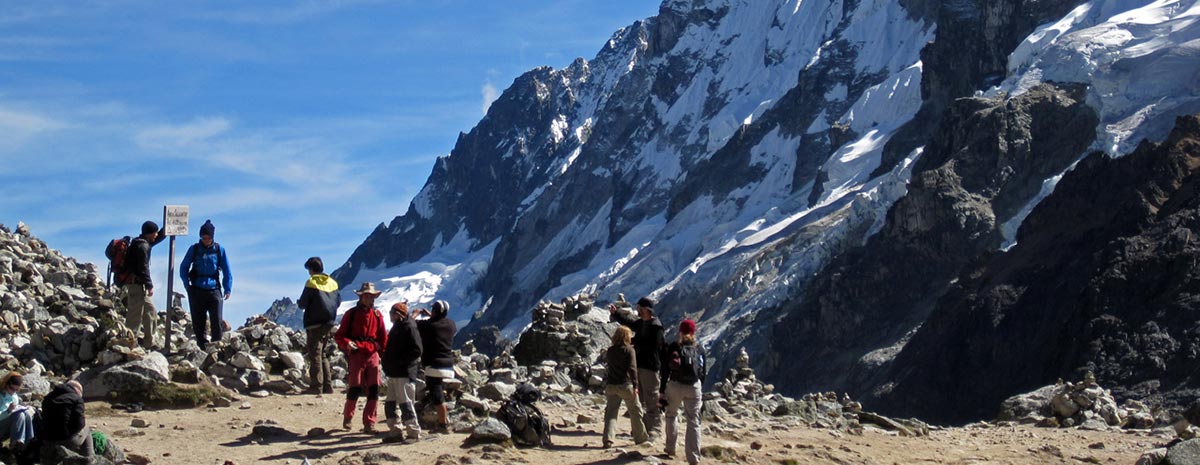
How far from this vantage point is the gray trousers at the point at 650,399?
1994 centimetres

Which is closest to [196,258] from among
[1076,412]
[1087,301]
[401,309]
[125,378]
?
[125,378]

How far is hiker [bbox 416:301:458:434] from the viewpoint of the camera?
1980cm

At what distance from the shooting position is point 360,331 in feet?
66.0

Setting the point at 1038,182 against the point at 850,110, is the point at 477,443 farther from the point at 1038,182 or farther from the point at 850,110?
the point at 850,110

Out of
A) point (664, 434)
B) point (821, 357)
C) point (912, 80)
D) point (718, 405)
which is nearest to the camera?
point (664, 434)

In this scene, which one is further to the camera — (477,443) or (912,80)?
(912,80)

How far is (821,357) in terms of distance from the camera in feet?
346

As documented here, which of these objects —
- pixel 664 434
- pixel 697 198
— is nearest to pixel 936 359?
pixel 664 434

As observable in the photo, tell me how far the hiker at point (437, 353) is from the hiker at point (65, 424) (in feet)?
13.0

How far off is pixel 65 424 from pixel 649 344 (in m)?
6.43

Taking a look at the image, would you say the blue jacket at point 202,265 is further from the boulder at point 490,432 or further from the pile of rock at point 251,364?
the boulder at point 490,432

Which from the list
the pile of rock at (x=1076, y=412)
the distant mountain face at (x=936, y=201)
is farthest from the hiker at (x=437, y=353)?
the distant mountain face at (x=936, y=201)

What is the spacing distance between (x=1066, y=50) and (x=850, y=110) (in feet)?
183

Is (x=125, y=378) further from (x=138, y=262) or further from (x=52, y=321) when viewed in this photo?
(x=52, y=321)
